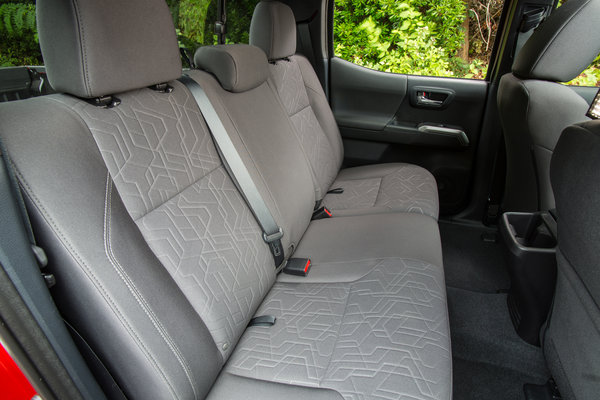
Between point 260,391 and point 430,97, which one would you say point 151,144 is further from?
point 430,97

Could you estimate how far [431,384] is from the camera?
88cm

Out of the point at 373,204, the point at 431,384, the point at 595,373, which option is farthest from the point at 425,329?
the point at 373,204

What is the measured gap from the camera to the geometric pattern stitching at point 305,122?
1835mm

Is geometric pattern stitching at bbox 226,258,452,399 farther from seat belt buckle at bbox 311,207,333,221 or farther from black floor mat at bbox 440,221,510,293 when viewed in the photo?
black floor mat at bbox 440,221,510,293

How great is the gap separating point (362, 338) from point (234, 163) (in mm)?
619

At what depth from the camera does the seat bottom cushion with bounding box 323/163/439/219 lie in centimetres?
173

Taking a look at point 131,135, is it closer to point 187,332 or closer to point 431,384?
point 187,332

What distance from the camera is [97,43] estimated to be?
86 cm

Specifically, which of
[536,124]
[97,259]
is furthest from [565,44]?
[97,259]

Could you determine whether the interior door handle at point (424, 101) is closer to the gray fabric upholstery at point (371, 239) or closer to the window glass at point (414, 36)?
the window glass at point (414, 36)

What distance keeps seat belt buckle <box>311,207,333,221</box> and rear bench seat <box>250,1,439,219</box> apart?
0.20 feet

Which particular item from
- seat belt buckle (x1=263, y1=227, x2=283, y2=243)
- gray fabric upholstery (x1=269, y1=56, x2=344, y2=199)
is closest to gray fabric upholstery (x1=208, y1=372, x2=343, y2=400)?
seat belt buckle (x1=263, y1=227, x2=283, y2=243)

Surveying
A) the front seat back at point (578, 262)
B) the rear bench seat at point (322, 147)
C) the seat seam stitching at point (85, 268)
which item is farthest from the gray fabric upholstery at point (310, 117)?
the seat seam stitching at point (85, 268)

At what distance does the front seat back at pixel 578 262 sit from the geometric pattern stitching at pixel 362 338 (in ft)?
0.92
